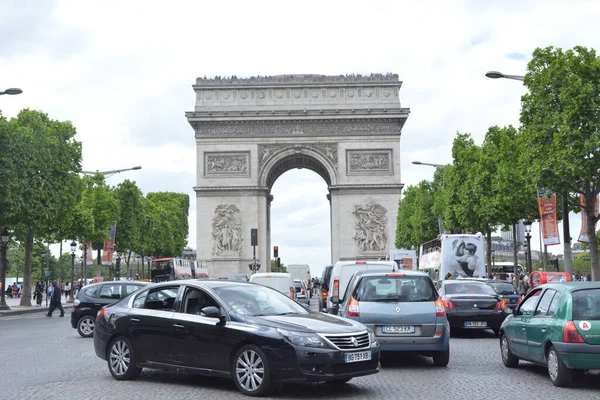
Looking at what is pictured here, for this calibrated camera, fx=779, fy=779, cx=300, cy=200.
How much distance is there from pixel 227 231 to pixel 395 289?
49.5m

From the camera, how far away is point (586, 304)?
11.1 metres

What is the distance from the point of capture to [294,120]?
62938 mm

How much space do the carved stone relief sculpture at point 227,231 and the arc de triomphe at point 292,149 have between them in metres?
0.08

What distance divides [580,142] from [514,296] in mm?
5787

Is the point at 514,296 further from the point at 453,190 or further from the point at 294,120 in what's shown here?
the point at 294,120

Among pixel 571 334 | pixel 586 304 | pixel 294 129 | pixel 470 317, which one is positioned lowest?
pixel 470 317

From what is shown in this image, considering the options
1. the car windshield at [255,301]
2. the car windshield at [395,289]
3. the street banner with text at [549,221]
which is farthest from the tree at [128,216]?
the car windshield at [255,301]

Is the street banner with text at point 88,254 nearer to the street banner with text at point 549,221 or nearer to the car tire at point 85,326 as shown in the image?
the street banner with text at point 549,221

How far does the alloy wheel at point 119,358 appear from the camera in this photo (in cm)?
1188

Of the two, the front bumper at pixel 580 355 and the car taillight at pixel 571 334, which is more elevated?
the car taillight at pixel 571 334

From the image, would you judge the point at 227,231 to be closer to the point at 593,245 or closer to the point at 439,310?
the point at 593,245

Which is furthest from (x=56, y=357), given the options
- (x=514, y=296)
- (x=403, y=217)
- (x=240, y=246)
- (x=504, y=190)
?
(x=403, y=217)

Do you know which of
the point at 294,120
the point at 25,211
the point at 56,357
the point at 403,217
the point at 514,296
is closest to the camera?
the point at 56,357

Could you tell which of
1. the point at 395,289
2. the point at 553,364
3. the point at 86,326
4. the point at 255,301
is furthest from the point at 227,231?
the point at 553,364
